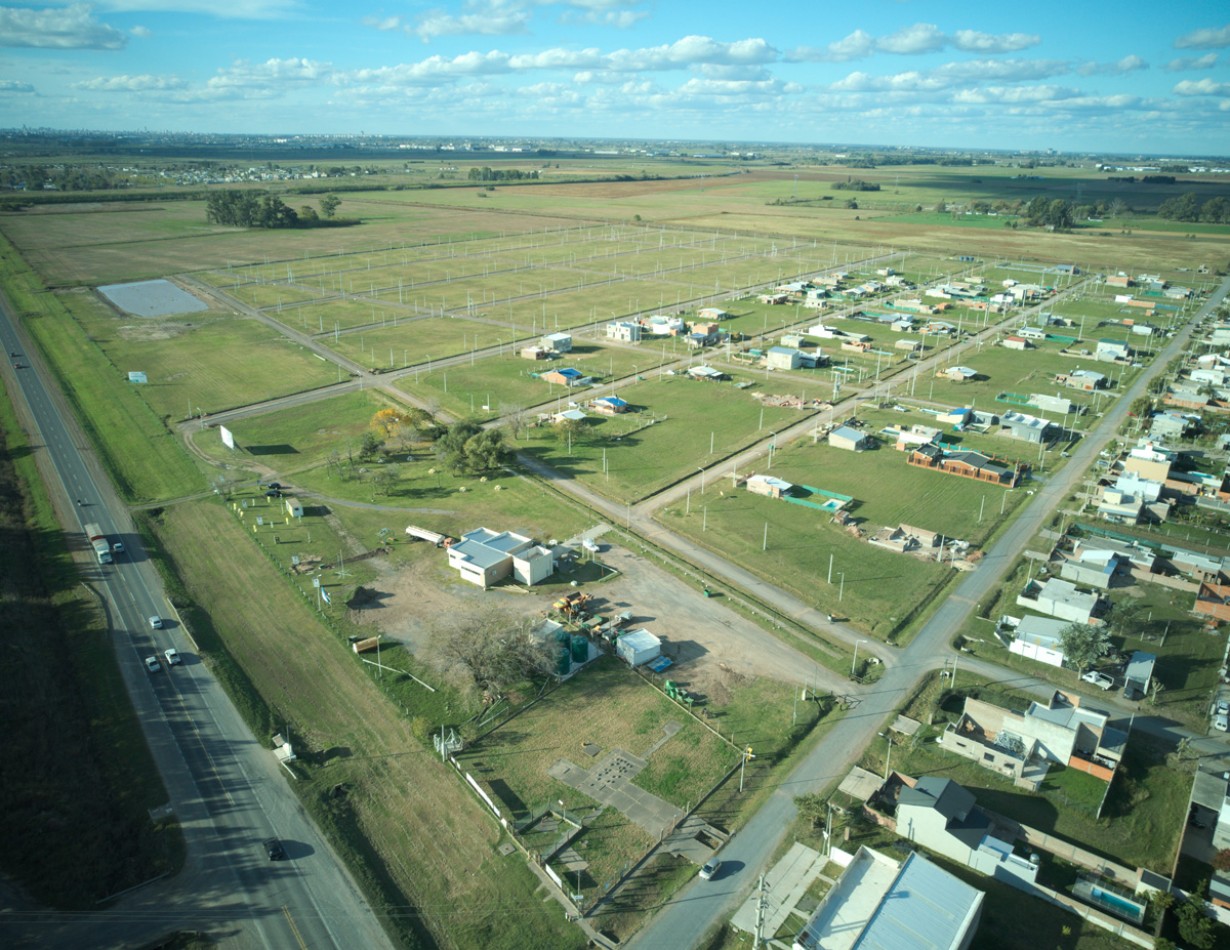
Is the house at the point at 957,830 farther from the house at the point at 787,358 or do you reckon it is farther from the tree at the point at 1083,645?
the house at the point at 787,358

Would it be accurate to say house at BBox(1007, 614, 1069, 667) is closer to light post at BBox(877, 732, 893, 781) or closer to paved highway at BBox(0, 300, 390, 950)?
light post at BBox(877, 732, 893, 781)

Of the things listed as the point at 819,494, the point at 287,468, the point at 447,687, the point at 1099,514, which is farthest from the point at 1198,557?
the point at 287,468

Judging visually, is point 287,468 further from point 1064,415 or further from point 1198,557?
point 1064,415

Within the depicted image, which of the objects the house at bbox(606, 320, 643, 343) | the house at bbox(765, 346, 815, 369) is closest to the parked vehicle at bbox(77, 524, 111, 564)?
the house at bbox(606, 320, 643, 343)

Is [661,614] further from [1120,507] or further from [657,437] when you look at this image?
[1120,507]

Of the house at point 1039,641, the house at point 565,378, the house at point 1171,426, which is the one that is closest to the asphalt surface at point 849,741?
the house at point 1039,641

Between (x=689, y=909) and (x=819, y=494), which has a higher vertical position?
(x=819, y=494)
